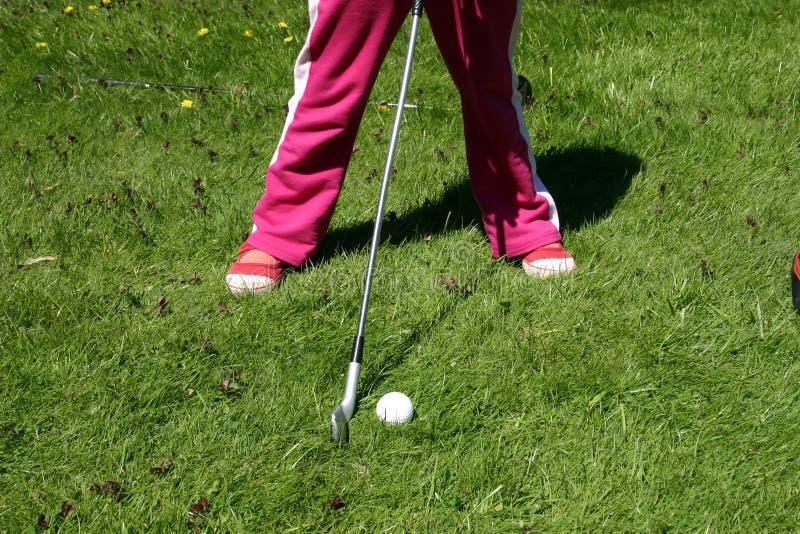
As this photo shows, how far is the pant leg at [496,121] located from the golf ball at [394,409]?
114cm

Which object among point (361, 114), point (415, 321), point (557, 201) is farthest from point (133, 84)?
point (415, 321)

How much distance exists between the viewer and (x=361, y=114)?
322 centimetres

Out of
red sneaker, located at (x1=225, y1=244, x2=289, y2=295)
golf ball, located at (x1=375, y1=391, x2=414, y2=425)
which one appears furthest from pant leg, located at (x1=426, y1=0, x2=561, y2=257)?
golf ball, located at (x1=375, y1=391, x2=414, y2=425)

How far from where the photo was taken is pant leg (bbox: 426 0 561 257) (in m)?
3.17

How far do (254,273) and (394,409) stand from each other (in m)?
0.99

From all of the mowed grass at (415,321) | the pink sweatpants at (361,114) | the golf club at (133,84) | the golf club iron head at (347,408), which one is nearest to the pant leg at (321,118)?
the pink sweatpants at (361,114)

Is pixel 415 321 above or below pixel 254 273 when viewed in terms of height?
below

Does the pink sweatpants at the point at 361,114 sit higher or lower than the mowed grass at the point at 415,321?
higher

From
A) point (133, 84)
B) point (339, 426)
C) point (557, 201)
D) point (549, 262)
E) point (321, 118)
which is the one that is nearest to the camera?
point (339, 426)

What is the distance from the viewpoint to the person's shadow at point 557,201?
151 inches

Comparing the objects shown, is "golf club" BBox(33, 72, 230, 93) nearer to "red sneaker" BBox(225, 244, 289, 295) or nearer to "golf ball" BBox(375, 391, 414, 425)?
"red sneaker" BBox(225, 244, 289, 295)

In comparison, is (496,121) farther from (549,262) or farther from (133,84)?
(133,84)

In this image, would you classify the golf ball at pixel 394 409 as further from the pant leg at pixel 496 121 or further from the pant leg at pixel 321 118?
the pant leg at pixel 496 121

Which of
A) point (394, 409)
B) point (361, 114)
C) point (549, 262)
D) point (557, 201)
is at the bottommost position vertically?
point (557, 201)
